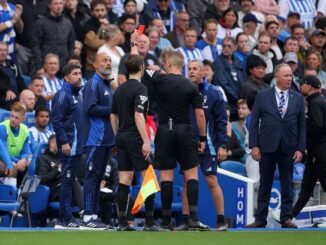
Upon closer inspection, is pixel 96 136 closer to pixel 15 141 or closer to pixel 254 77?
pixel 15 141

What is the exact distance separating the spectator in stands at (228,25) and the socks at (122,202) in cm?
922

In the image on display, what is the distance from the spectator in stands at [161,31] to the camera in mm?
24172

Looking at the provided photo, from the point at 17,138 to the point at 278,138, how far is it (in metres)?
4.06

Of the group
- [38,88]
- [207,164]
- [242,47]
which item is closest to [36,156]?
[38,88]

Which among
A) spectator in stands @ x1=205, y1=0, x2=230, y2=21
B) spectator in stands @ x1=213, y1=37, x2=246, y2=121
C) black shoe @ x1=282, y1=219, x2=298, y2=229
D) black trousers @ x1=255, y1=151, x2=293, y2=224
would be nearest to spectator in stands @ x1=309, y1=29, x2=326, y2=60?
spectator in stands @ x1=205, y1=0, x2=230, y2=21

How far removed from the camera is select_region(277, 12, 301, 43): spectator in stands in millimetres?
27391

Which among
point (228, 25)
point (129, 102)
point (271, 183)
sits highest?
point (228, 25)

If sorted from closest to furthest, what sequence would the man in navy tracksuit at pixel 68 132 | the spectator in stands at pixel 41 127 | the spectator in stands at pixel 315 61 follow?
the man in navy tracksuit at pixel 68 132
the spectator in stands at pixel 41 127
the spectator in stands at pixel 315 61

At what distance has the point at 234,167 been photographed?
21.4 meters

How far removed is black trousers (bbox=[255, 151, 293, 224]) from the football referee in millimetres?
2268

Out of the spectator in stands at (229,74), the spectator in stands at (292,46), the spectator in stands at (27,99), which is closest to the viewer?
the spectator in stands at (27,99)

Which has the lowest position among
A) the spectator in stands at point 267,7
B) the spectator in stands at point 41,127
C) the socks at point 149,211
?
the socks at point 149,211

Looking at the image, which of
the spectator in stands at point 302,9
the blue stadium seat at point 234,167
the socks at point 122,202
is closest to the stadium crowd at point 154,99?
the socks at point 122,202

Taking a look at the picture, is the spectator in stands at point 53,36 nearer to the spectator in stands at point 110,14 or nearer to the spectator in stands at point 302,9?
the spectator in stands at point 110,14
